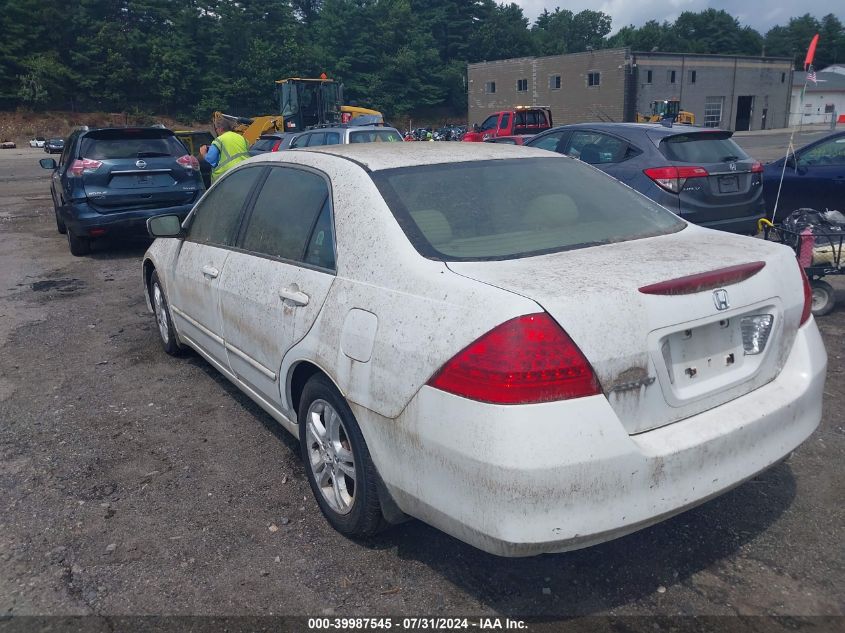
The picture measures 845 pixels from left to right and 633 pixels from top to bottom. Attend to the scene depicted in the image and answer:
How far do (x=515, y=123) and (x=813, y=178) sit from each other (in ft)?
57.2

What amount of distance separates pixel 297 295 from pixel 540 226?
112 cm

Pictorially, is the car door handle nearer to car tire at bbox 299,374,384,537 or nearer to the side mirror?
car tire at bbox 299,374,384,537

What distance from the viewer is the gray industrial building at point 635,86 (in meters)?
53.5

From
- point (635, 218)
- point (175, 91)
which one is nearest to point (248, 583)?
point (635, 218)

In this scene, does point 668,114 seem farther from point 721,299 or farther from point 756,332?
point 721,299

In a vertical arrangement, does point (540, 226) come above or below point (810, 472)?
above

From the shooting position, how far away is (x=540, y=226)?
10.2ft

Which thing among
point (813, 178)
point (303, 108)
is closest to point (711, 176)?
point (813, 178)

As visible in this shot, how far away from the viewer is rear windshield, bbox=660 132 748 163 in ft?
24.8

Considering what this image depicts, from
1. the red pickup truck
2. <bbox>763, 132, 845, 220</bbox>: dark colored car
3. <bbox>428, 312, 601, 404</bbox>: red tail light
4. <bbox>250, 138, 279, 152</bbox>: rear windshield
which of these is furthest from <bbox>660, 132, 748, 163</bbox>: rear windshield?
the red pickup truck

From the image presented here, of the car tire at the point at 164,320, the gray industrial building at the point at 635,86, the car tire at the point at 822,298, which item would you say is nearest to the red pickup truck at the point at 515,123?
the car tire at the point at 822,298

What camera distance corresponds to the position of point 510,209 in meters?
3.18

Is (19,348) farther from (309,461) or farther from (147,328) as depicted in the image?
(309,461)

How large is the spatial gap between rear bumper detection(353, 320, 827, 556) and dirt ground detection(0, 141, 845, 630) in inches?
18.3
